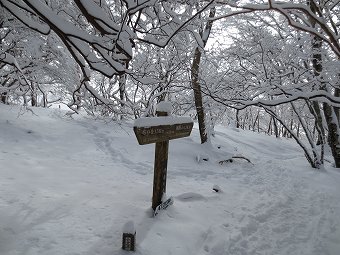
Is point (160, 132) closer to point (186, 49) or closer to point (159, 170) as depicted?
point (159, 170)

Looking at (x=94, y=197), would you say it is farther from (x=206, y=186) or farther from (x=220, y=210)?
(x=206, y=186)

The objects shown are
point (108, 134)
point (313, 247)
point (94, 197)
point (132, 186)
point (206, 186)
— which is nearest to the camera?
point (313, 247)

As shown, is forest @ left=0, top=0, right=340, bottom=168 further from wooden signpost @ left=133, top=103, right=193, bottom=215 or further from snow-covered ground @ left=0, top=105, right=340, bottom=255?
snow-covered ground @ left=0, top=105, right=340, bottom=255

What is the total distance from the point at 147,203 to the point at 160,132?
1.59 meters

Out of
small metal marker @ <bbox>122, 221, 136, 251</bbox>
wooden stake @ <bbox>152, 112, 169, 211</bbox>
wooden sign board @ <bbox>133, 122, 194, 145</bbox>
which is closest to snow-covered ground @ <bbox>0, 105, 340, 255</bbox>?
small metal marker @ <bbox>122, 221, 136, 251</bbox>

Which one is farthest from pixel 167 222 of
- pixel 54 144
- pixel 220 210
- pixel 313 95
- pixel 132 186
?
pixel 54 144

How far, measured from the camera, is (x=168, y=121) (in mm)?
4215

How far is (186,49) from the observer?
6.81 meters

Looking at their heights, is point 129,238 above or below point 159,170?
below

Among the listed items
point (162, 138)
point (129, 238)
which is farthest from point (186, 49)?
point (129, 238)

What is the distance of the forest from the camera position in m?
2.68

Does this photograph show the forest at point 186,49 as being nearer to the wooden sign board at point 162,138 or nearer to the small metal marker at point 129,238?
the wooden sign board at point 162,138

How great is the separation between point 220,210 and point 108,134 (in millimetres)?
7401

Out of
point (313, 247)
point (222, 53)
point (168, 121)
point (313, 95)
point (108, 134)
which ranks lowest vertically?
point (313, 247)
